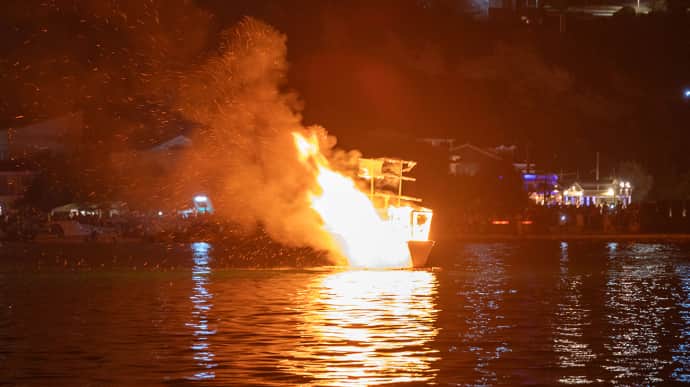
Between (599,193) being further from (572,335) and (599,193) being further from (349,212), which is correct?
(572,335)

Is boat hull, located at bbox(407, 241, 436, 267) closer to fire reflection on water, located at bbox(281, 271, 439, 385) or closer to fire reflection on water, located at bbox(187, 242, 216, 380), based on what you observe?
fire reflection on water, located at bbox(281, 271, 439, 385)

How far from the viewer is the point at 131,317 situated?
21609 mm

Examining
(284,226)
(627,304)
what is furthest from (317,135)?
(627,304)

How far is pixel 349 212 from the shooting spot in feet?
113

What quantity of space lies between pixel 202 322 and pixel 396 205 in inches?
617

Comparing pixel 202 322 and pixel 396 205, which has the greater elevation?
pixel 396 205

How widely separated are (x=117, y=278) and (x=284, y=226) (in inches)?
341

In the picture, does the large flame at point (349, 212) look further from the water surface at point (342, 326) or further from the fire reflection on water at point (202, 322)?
the fire reflection on water at point (202, 322)

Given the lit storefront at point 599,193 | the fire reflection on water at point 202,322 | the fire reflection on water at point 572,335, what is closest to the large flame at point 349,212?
the fire reflection on water at point 202,322

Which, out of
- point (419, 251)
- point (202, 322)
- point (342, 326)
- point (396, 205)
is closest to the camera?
point (342, 326)

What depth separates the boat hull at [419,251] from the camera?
34.9m

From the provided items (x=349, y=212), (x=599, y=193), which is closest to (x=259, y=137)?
(x=349, y=212)

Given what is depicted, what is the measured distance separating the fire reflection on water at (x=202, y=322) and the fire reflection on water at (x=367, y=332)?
120 centimetres

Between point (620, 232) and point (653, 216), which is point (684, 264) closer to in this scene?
point (620, 232)
